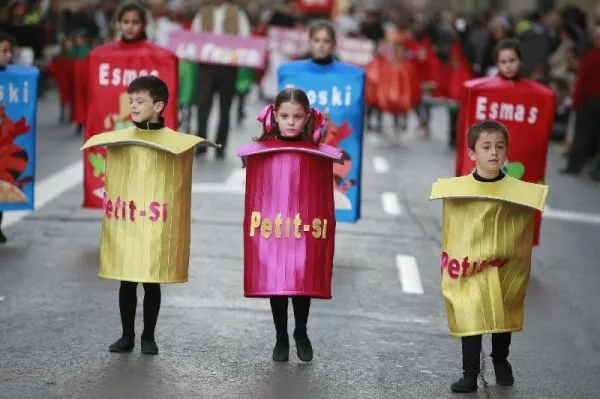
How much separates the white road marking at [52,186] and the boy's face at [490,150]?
5965mm

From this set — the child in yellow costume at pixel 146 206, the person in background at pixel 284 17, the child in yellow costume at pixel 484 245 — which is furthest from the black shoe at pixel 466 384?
the person in background at pixel 284 17

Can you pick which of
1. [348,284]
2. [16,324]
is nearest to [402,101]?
[348,284]

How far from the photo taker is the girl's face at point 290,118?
771cm

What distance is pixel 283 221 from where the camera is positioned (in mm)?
7785

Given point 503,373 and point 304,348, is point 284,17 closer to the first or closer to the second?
point 304,348

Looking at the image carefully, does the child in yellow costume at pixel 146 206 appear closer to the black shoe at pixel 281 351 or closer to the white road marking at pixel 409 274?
the black shoe at pixel 281 351

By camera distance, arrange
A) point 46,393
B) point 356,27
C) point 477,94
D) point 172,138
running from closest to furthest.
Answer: point 46,393, point 172,138, point 477,94, point 356,27

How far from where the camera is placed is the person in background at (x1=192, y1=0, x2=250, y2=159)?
18.8 m

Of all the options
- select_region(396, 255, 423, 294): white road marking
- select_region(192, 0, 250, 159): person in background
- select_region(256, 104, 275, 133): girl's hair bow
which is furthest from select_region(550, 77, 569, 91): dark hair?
select_region(256, 104, 275, 133): girl's hair bow

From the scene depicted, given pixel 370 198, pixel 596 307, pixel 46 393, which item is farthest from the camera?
pixel 370 198

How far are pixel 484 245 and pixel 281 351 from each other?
4.10 ft

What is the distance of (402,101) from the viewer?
2405cm

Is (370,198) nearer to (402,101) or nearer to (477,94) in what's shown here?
(477,94)

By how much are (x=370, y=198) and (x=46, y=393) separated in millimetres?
8715
